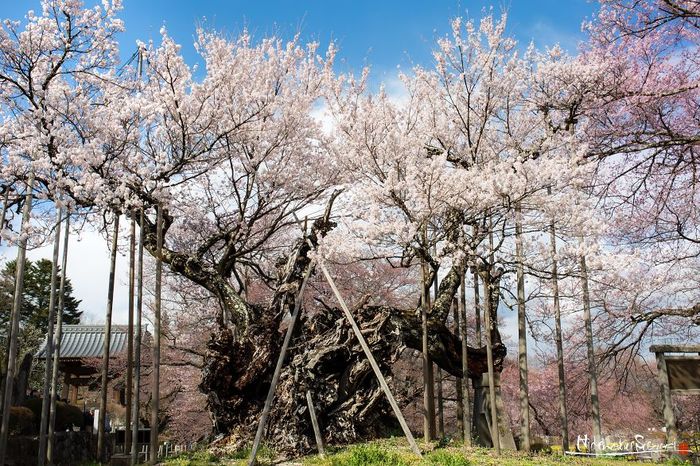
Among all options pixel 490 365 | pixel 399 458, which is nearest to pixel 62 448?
pixel 399 458

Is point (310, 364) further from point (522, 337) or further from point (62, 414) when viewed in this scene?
point (62, 414)

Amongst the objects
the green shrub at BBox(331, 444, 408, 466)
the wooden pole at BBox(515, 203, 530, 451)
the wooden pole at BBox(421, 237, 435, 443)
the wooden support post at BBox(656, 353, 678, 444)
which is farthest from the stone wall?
the wooden support post at BBox(656, 353, 678, 444)

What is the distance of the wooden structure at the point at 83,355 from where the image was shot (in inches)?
837

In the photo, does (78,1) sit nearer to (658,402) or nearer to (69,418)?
(69,418)

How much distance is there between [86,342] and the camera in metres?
23.3

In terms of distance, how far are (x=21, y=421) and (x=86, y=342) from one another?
42.1 feet

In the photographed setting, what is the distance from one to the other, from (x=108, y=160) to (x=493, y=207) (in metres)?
7.48

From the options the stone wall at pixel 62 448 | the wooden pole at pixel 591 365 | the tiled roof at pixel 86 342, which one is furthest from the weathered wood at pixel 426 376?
the tiled roof at pixel 86 342

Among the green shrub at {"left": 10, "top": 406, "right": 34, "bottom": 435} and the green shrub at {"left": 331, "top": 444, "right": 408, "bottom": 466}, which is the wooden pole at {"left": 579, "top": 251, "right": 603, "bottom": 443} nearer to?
the green shrub at {"left": 331, "top": 444, "right": 408, "bottom": 466}

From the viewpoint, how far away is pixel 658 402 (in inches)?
900

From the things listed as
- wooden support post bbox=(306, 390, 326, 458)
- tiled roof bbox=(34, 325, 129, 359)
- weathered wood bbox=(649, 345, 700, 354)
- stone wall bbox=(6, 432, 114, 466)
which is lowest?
stone wall bbox=(6, 432, 114, 466)

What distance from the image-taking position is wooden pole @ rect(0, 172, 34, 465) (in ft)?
26.9

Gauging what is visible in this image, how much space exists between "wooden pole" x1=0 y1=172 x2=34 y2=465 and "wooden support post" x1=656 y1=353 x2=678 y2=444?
37.9ft

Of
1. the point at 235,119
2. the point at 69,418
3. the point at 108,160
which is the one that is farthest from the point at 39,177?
the point at 69,418
